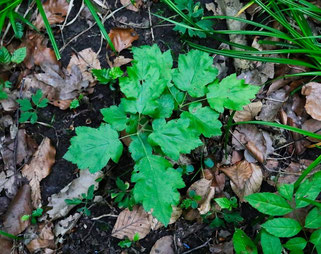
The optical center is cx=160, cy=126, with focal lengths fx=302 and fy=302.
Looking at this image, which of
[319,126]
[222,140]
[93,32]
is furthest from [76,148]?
[319,126]

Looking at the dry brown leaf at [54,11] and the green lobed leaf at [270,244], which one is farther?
the dry brown leaf at [54,11]

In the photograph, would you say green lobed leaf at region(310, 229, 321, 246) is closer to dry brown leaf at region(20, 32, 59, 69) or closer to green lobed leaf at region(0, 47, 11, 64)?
dry brown leaf at region(20, 32, 59, 69)

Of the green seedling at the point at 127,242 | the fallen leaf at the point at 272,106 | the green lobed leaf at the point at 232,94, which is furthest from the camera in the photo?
the fallen leaf at the point at 272,106

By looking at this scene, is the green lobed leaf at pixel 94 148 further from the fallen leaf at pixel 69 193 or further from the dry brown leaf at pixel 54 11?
the dry brown leaf at pixel 54 11

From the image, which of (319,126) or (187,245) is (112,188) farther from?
(319,126)

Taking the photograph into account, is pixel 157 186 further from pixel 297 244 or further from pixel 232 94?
pixel 297 244

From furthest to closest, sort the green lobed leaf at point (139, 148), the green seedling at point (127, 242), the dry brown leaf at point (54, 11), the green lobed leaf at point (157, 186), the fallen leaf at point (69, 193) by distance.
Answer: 1. the dry brown leaf at point (54, 11)
2. the fallen leaf at point (69, 193)
3. the green seedling at point (127, 242)
4. the green lobed leaf at point (139, 148)
5. the green lobed leaf at point (157, 186)

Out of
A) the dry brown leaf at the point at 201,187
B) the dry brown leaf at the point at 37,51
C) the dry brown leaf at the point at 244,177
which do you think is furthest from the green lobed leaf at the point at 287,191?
the dry brown leaf at the point at 37,51
